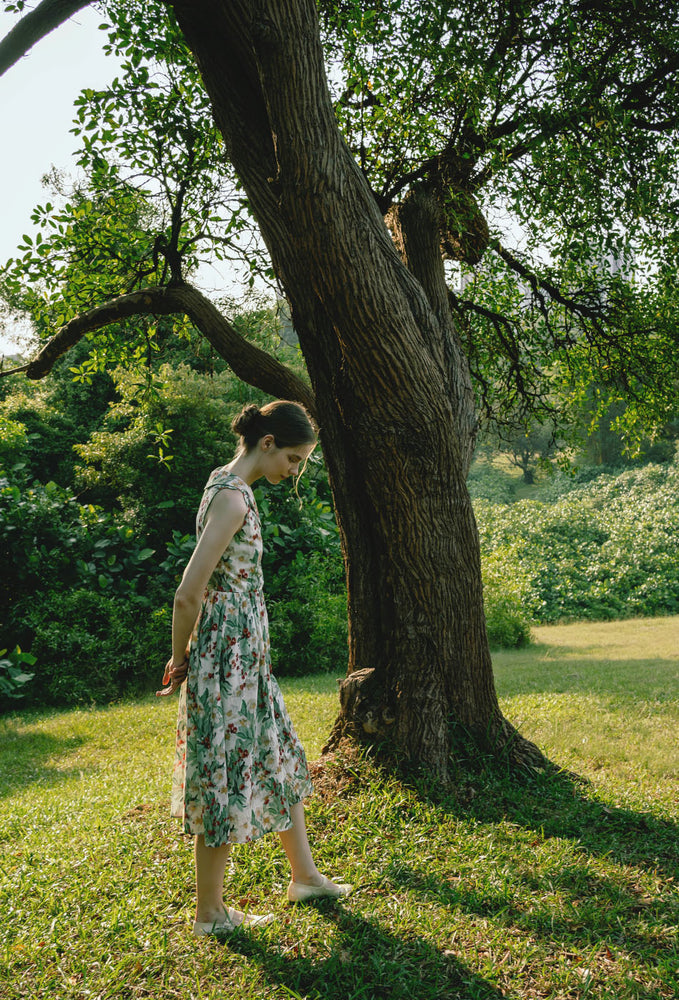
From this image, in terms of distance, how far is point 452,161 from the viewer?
542 cm

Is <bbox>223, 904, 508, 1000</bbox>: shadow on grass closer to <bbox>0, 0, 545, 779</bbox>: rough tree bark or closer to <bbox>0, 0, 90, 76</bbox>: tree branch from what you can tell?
<bbox>0, 0, 545, 779</bbox>: rough tree bark

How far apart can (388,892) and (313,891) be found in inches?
13.3

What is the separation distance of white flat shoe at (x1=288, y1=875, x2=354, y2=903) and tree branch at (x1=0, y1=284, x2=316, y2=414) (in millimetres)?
2775

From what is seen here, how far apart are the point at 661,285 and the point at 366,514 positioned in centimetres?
484

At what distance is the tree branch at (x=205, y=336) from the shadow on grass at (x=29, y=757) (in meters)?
3.15

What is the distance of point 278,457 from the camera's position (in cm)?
312

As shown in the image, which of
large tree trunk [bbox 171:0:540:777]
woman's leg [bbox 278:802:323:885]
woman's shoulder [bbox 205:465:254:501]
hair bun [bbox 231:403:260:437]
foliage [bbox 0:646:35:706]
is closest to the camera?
woman's shoulder [bbox 205:465:254:501]

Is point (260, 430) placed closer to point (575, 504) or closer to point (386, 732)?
point (386, 732)

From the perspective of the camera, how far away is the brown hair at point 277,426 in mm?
3092

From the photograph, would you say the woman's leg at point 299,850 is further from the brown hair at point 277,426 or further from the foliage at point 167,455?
the foliage at point 167,455

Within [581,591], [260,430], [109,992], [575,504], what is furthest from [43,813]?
[575,504]

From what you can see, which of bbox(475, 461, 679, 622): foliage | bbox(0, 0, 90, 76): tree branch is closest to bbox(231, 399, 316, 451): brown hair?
bbox(0, 0, 90, 76): tree branch

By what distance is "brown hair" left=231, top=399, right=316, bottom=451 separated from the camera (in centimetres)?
309

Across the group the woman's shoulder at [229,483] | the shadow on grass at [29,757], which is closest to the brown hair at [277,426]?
the woman's shoulder at [229,483]
